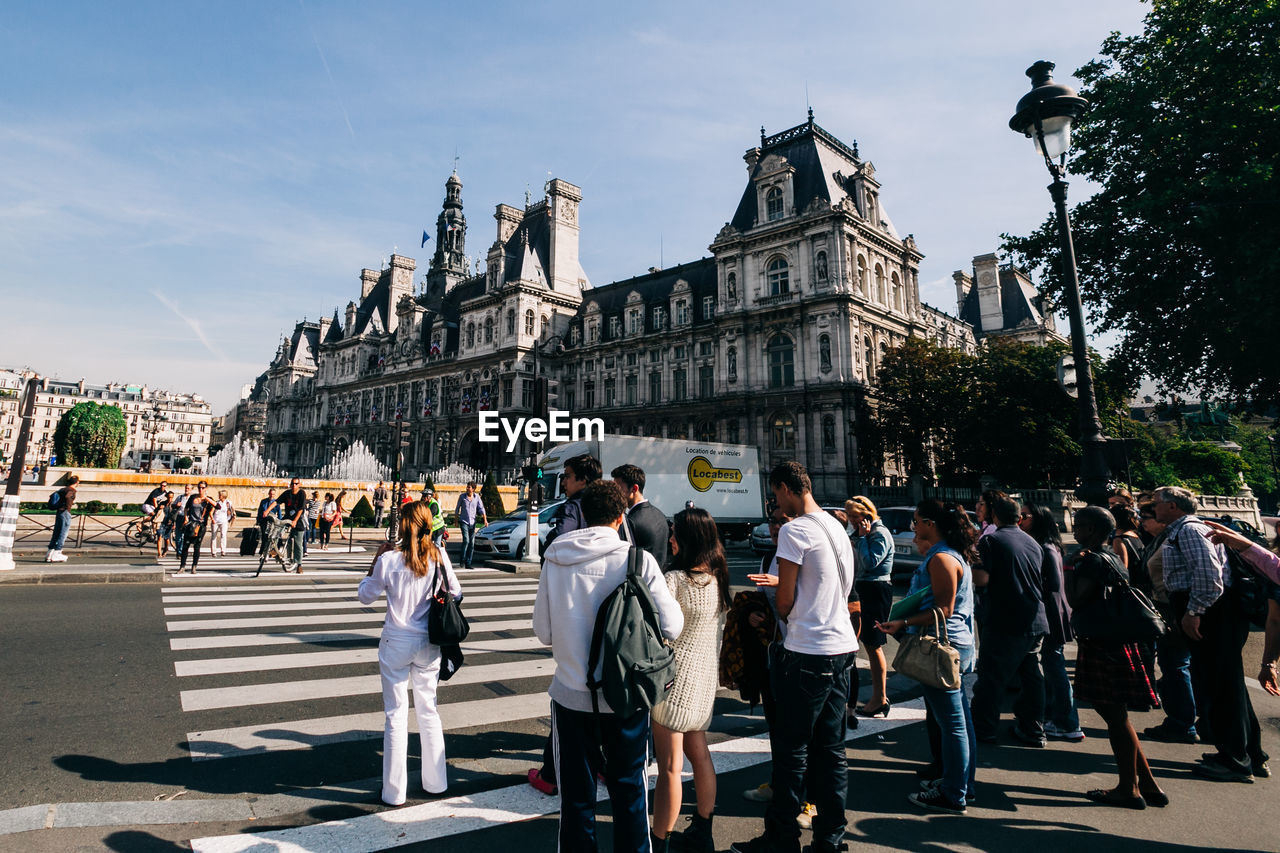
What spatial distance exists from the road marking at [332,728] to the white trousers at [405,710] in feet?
1.00

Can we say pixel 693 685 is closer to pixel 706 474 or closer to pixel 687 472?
pixel 687 472

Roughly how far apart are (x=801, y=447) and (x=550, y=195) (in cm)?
3508

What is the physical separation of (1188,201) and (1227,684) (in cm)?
1753

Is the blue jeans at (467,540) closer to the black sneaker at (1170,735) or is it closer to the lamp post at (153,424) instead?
the black sneaker at (1170,735)

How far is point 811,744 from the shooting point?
3670 mm

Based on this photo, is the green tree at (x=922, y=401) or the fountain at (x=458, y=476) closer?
the green tree at (x=922, y=401)

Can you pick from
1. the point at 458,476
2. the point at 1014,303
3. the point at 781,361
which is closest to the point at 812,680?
the point at 781,361

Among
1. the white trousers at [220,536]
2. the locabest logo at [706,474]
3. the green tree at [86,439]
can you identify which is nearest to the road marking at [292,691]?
the white trousers at [220,536]

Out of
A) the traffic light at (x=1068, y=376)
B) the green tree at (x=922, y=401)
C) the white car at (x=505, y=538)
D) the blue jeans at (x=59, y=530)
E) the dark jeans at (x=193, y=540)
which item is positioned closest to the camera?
the traffic light at (x=1068, y=376)

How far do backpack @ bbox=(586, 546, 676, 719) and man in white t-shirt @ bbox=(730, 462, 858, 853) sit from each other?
878 millimetres

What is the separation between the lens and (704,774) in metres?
3.50

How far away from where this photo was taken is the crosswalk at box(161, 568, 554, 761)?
5145 millimetres

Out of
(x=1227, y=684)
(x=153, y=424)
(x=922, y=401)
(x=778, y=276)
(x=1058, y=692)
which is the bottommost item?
(x=1058, y=692)

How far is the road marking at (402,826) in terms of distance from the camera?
345cm
